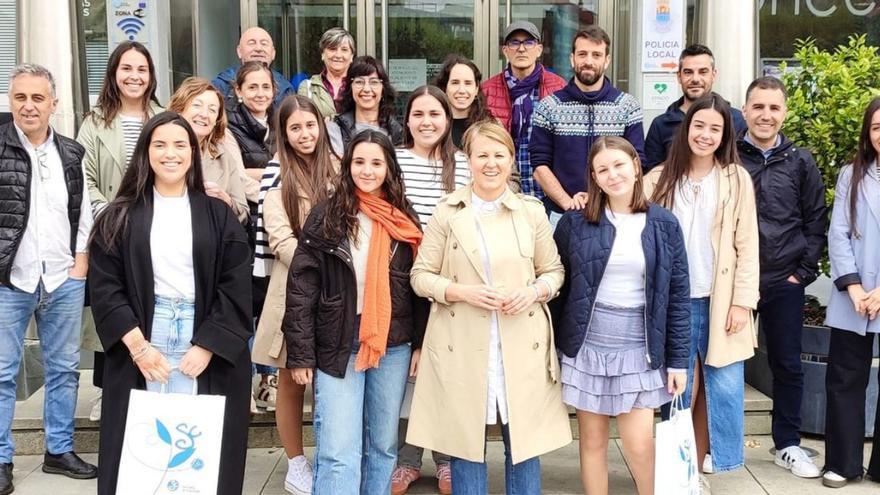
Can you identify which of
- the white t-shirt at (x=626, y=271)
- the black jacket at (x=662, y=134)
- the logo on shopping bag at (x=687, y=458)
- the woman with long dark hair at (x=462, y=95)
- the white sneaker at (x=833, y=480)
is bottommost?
the white sneaker at (x=833, y=480)

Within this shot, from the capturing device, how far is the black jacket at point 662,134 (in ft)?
17.4

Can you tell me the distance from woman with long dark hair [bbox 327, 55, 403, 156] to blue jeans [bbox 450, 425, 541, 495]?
183cm

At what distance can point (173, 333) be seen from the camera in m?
3.86

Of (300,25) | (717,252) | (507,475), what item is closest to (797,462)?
(717,252)

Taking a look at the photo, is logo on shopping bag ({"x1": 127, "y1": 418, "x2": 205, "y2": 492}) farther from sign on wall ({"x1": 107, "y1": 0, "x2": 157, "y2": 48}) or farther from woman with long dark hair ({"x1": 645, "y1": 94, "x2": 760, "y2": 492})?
sign on wall ({"x1": 107, "y1": 0, "x2": 157, "y2": 48})

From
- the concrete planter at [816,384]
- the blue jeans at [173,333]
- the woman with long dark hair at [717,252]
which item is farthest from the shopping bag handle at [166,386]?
the concrete planter at [816,384]

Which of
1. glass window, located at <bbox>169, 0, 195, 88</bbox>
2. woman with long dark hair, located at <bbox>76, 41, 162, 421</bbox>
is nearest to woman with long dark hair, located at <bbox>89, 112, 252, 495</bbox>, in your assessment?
woman with long dark hair, located at <bbox>76, 41, 162, 421</bbox>

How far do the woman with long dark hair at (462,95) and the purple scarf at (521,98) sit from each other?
1.79 feet

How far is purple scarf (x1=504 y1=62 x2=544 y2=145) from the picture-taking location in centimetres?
580

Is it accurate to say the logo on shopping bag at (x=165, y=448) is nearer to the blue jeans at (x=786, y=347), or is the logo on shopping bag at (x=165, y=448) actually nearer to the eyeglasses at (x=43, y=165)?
the eyeglasses at (x=43, y=165)

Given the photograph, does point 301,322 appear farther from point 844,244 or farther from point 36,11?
point 36,11

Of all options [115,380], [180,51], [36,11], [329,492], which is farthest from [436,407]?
[180,51]

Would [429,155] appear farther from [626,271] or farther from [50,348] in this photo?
[50,348]

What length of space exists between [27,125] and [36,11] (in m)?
2.69
